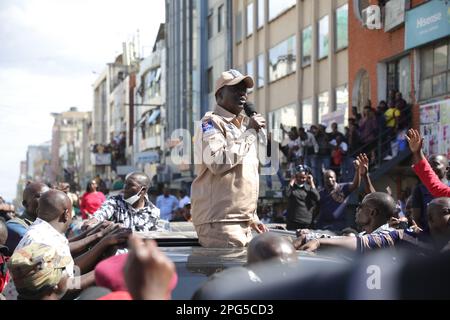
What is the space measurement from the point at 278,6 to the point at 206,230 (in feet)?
84.1

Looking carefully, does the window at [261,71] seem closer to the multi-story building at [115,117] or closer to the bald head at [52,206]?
the multi-story building at [115,117]

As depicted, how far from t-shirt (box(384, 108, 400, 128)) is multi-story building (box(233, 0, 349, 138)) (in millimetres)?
5492

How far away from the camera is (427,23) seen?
1666 centimetres

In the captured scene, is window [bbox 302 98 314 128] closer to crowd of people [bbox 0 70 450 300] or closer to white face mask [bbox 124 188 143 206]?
crowd of people [bbox 0 70 450 300]

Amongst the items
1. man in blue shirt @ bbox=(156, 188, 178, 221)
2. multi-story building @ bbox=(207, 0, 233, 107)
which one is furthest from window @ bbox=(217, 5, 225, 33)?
man in blue shirt @ bbox=(156, 188, 178, 221)

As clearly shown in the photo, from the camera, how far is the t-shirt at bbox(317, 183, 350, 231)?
29.0 feet

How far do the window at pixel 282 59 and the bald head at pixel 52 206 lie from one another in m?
23.5

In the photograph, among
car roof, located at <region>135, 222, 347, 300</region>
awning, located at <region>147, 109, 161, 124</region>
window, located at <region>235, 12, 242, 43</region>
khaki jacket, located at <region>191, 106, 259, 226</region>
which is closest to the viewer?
car roof, located at <region>135, 222, 347, 300</region>

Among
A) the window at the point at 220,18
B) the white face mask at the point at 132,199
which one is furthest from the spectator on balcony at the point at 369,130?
the window at the point at 220,18

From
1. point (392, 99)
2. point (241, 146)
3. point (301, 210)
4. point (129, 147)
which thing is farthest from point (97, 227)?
point (129, 147)

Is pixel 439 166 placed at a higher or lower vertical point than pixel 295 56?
lower

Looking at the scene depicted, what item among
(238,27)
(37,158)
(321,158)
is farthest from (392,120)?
(37,158)

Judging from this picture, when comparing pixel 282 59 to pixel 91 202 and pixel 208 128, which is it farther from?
pixel 208 128

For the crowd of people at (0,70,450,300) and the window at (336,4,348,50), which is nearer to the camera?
the crowd of people at (0,70,450,300)
